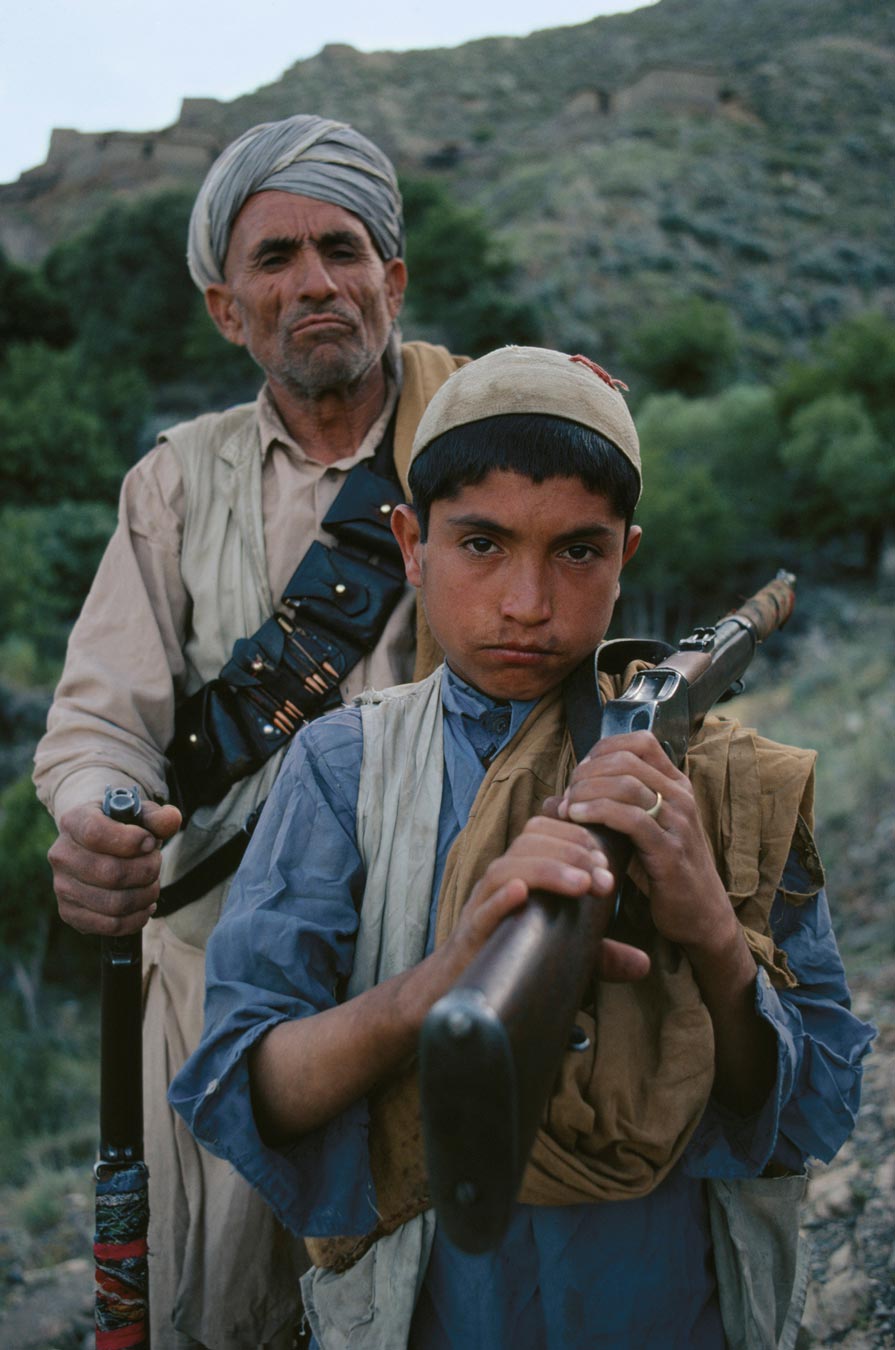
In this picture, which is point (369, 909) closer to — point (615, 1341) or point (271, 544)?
point (615, 1341)

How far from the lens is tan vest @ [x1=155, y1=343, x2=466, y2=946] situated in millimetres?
2793

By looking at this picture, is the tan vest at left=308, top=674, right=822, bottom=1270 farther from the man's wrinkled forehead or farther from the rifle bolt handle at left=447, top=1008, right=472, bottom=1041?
the man's wrinkled forehead

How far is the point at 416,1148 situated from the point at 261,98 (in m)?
105

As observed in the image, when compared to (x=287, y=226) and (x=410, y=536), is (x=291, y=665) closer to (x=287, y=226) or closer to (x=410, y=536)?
(x=410, y=536)

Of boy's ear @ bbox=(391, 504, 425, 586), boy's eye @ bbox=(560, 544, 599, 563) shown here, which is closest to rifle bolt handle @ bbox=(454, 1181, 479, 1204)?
boy's eye @ bbox=(560, 544, 599, 563)

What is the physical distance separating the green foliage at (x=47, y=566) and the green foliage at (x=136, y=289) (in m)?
10.7

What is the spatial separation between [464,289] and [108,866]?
46.3 m

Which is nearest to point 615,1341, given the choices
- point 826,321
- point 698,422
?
point 698,422

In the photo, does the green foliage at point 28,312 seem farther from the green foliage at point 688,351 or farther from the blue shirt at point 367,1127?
the blue shirt at point 367,1127

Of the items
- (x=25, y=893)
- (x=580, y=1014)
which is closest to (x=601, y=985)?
(x=580, y=1014)

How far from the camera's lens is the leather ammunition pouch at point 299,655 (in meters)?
2.75

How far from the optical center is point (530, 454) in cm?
167

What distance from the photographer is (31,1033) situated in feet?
60.8

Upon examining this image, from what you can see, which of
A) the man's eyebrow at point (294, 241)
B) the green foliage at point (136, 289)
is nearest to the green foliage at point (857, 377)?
the green foliage at point (136, 289)
